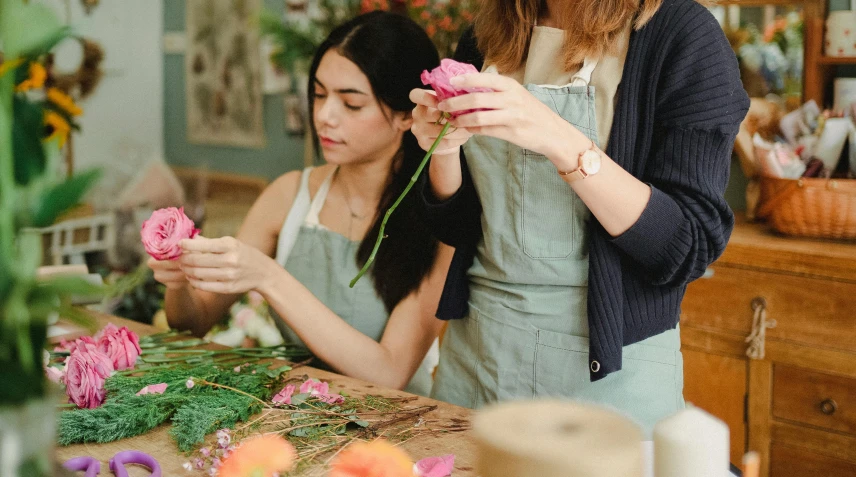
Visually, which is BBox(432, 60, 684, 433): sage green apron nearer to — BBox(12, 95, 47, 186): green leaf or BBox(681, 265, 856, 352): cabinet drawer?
BBox(12, 95, 47, 186): green leaf

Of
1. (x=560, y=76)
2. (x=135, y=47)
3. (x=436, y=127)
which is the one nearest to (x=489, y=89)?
(x=436, y=127)

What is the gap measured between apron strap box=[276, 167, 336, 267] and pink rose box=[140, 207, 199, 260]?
0.51 m

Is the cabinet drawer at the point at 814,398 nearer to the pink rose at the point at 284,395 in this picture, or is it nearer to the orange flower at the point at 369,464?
the pink rose at the point at 284,395

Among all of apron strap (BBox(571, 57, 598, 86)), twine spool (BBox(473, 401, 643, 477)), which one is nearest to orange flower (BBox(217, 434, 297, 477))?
twine spool (BBox(473, 401, 643, 477))

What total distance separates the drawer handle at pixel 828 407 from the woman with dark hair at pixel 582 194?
1.08 metres

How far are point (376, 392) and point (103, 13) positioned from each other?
462cm

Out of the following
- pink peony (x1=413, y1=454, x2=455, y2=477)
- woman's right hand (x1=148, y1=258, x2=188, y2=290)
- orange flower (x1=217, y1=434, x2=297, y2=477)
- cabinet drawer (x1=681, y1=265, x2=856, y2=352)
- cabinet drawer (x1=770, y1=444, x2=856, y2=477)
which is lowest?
cabinet drawer (x1=770, y1=444, x2=856, y2=477)

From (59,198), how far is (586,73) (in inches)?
39.0

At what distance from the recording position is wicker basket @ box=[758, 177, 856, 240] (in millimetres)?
2270

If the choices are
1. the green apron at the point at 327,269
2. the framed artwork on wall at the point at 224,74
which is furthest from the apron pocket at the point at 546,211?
the framed artwork on wall at the point at 224,74

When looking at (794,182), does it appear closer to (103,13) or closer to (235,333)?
(235,333)

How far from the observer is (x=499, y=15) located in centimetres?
153

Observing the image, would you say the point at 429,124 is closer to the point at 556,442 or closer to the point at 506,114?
the point at 506,114

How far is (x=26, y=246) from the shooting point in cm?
54
